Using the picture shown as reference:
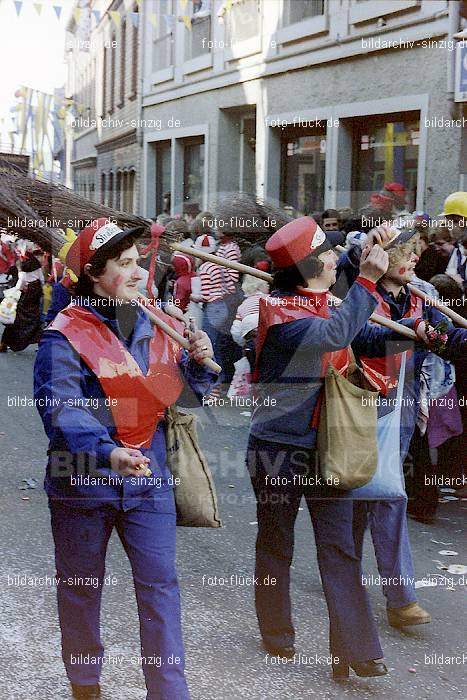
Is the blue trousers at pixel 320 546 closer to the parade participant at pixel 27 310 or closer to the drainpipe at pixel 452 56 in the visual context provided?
the drainpipe at pixel 452 56

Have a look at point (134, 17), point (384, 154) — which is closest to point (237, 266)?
point (384, 154)

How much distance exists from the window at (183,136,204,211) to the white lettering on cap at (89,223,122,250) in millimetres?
15604

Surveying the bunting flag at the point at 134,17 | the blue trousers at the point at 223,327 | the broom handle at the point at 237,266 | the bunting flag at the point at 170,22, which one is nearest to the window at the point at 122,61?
the bunting flag at the point at 134,17

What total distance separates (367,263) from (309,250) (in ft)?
1.06

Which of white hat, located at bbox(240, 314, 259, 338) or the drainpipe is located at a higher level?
the drainpipe

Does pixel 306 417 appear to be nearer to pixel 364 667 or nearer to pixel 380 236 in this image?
pixel 380 236

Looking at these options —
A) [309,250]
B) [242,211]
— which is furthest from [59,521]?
[242,211]

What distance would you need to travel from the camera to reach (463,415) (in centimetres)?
655

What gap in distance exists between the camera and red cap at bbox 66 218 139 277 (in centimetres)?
342

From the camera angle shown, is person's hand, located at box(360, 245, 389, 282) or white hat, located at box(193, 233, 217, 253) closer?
person's hand, located at box(360, 245, 389, 282)

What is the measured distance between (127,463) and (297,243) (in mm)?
1213

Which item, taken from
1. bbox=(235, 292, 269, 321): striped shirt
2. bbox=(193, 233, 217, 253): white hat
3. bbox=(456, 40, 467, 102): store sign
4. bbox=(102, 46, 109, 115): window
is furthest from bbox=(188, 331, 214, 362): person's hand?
bbox=(102, 46, 109, 115): window

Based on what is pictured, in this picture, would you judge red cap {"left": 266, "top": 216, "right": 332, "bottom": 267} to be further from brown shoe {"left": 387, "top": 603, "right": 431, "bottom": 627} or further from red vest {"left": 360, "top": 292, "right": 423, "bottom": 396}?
brown shoe {"left": 387, "top": 603, "right": 431, "bottom": 627}

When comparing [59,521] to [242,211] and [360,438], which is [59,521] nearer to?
[360,438]
